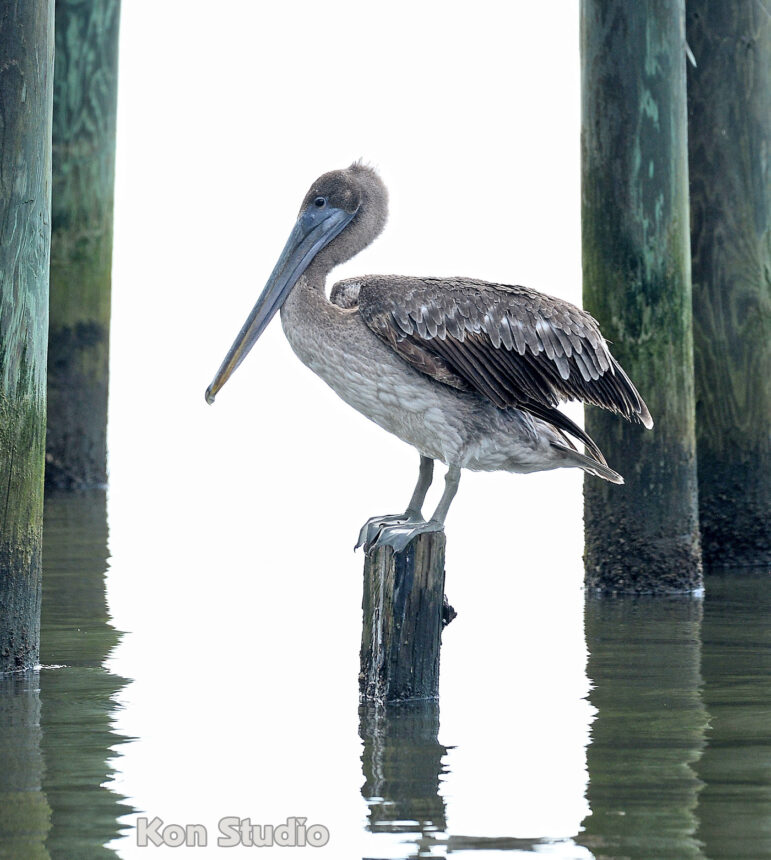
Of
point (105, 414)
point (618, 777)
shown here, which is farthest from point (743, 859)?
point (105, 414)

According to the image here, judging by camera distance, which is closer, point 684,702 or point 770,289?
point 684,702

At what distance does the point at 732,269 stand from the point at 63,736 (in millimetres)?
4518

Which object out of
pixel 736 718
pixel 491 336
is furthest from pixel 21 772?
pixel 736 718

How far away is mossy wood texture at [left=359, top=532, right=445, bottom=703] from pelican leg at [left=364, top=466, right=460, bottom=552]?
21mm

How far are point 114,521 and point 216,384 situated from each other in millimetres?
4572

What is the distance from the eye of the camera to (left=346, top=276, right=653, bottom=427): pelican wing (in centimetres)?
621

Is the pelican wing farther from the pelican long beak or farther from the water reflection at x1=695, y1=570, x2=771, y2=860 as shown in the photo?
the water reflection at x1=695, y1=570, x2=771, y2=860

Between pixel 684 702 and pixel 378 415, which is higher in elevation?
pixel 378 415

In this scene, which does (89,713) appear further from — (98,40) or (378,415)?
(98,40)

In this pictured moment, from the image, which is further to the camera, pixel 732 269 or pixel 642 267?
pixel 732 269

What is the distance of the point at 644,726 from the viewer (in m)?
5.78

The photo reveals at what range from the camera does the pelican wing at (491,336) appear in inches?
245

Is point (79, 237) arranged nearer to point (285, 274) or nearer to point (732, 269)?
point (732, 269)

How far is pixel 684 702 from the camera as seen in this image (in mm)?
6109
